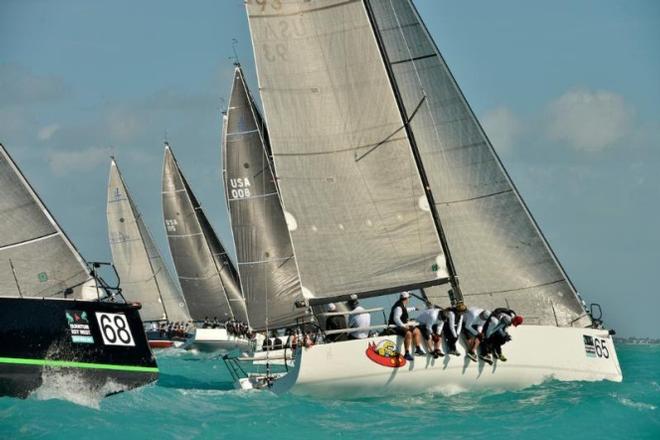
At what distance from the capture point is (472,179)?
21469mm

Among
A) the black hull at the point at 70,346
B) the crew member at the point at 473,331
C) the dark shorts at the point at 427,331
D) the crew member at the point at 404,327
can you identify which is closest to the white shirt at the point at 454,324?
the crew member at the point at 473,331

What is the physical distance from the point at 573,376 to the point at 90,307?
8.22 m

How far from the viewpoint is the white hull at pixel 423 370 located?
17500 millimetres

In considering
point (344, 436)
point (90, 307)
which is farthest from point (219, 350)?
point (344, 436)

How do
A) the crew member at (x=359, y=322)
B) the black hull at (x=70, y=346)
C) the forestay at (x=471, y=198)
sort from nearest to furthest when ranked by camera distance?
the black hull at (x=70, y=346)
the crew member at (x=359, y=322)
the forestay at (x=471, y=198)

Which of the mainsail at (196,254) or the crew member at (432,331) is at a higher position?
the mainsail at (196,254)

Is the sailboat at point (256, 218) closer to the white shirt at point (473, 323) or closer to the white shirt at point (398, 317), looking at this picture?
the white shirt at point (398, 317)

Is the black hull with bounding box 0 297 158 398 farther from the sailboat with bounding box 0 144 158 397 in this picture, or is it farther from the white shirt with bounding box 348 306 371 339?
the white shirt with bounding box 348 306 371 339

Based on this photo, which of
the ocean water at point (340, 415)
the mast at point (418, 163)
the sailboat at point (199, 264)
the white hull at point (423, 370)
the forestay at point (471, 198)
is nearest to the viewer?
the ocean water at point (340, 415)

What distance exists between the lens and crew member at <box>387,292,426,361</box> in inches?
691

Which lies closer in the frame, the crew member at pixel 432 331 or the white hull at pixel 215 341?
the crew member at pixel 432 331

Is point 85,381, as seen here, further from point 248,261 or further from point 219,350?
point 219,350

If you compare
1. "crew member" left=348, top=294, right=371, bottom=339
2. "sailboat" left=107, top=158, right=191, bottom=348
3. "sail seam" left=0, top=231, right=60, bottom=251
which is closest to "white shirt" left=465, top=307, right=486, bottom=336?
"crew member" left=348, top=294, right=371, bottom=339

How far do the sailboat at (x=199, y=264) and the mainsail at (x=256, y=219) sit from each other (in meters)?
10.4
